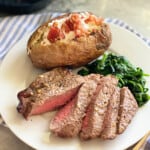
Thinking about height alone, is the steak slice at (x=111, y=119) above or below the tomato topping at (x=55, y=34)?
below

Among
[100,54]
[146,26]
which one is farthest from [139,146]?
[146,26]

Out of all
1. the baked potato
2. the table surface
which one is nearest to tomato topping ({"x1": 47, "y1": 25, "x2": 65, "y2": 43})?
the baked potato

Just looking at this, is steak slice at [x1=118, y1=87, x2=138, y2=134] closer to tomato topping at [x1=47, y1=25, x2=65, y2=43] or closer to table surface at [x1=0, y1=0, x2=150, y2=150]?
tomato topping at [x1=47, y1=25, x2=65, y2=43]

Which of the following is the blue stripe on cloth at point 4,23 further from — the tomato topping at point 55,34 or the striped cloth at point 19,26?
the tomato topping at point 55,34

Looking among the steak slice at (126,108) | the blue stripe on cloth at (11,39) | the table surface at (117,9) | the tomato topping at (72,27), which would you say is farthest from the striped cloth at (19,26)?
the steak slice at (126,108)

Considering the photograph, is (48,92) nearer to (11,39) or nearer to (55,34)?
(55,34)

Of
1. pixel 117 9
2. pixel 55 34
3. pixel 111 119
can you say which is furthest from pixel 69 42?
pixel 117 9
